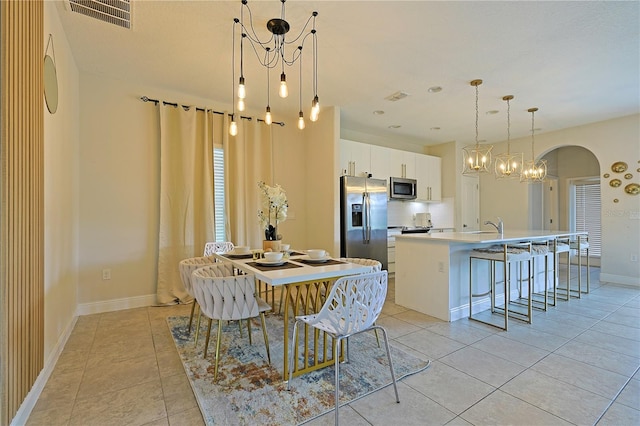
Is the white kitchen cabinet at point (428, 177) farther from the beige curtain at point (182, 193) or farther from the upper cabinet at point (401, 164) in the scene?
the beige curtain at point (182, 193)

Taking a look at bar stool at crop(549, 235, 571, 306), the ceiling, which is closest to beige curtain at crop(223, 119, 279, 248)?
the ceiling

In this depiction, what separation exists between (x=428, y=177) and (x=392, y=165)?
1.18 metres

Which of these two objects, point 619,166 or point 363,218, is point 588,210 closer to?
point 619,166

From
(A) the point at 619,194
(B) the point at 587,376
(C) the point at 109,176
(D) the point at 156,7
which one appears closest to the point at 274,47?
(D) the point at 156,7

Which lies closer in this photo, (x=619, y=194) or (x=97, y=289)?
(x=97, y=289)

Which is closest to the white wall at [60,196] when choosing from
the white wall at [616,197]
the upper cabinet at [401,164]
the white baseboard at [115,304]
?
the white baseboard at [115,304]

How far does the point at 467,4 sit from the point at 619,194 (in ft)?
16.1

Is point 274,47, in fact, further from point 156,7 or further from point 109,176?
point 109,176

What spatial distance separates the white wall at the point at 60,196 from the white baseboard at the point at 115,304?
7.0 inches

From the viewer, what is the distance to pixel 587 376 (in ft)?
7.06

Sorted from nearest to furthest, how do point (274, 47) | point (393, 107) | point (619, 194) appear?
point (274, 47) < point (393, 107) < point (619, 194)

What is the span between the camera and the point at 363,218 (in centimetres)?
496

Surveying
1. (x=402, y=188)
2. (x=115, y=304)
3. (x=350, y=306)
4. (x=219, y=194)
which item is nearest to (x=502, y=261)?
(x=350, y=306)

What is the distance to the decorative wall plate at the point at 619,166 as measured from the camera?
4.95 m
